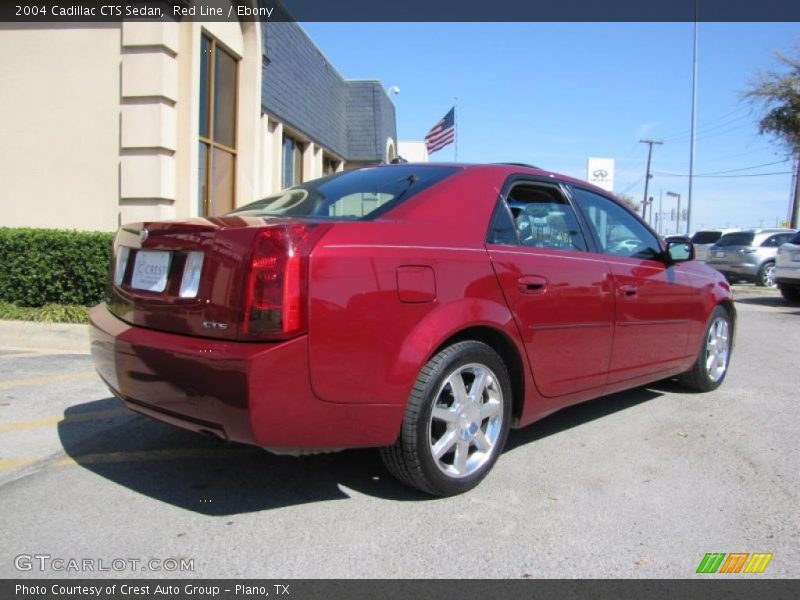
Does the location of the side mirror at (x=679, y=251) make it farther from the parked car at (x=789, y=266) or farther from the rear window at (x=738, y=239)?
the rear window at (x=738, y=239)

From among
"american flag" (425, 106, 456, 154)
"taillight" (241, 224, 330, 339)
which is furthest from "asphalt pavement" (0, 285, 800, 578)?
"american flag" (425, 106, 456, 154)

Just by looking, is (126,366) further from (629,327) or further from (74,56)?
(74,56)

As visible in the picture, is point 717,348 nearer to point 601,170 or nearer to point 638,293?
point 638,293

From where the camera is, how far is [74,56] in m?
8.51

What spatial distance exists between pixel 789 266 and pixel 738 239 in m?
4.85

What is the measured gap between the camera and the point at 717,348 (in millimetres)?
5578

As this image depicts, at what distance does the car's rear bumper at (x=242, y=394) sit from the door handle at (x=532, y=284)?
102 centimetres

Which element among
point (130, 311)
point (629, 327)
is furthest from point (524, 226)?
point (130, 311)

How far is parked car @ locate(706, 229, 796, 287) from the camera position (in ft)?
56.1

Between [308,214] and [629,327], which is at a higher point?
[308,214]

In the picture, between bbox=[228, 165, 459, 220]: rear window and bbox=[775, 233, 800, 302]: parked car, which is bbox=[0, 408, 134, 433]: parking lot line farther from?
bbox=[775, 233, 800, 302]: parked car

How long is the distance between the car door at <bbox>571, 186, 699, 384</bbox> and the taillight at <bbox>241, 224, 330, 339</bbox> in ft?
7.37

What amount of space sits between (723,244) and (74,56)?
1606 cm
